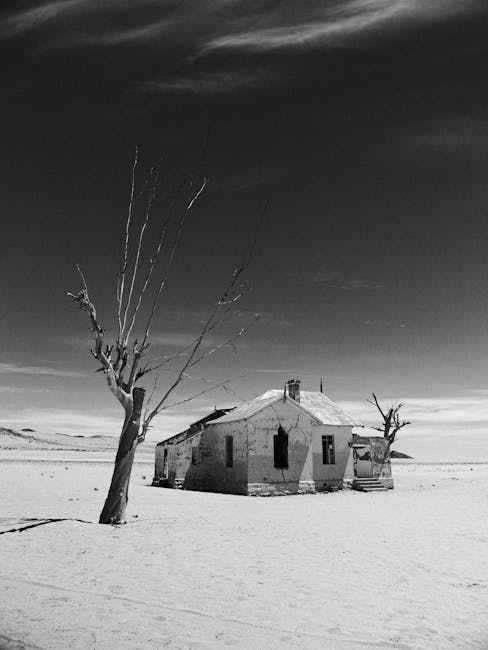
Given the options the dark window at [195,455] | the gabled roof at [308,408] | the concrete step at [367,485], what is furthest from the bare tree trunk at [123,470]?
the concrete step at [367,485]

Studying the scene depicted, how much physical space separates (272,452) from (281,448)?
92cm

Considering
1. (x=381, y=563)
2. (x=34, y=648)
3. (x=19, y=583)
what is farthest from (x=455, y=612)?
(x=19, y=583)

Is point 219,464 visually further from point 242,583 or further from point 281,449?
point 242,583

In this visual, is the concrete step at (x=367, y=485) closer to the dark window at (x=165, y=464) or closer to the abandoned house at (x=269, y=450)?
the abandoned house at (x=269, y=450)

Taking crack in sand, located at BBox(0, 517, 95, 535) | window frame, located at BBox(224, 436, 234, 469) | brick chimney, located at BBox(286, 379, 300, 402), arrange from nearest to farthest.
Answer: crack in sand, located at BBox(0, 517, 95, 535) < window frame, located at BBox(224, 436, 234, 469) < brick chimney, located at BBox(286, 379, 300, 402)

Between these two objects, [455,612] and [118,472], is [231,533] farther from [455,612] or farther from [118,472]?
[455,612]

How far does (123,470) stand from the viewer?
12164 millimetres

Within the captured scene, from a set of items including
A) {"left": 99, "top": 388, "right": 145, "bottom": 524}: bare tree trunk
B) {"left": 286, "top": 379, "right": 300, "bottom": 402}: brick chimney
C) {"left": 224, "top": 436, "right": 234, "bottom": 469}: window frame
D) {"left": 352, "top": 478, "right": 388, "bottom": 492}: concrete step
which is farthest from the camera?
{"left": 286, "top": 379, "right": 300, "bottom": 402}: brick chimney

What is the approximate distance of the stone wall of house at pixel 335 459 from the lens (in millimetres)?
25422

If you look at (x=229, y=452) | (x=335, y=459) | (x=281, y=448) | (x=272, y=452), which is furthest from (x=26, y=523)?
(x=335, y=459)

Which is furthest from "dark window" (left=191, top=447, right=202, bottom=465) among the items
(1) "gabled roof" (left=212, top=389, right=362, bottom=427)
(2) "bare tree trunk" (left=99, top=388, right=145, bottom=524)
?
(2) "bare tree trunk" (left=99, top=388, right=145, bottom=524)

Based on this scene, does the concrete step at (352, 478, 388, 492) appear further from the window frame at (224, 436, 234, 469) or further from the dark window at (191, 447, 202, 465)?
the dark window at (191, 447, 202, 465)

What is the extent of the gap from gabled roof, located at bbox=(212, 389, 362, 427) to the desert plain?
33.2 ft

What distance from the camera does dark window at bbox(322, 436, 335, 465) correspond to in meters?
26.0
